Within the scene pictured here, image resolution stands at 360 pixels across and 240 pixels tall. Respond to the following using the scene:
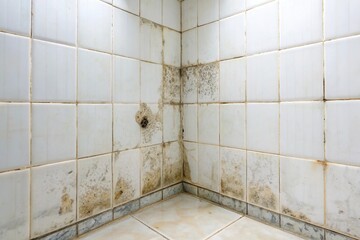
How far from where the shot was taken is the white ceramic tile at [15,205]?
69cm

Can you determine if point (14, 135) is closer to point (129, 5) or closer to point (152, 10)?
point (129, 5)

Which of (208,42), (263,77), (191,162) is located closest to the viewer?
(263,77)

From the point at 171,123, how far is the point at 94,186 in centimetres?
55

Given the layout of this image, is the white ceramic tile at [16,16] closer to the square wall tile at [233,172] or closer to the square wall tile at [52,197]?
the square wall tile at [52,197]

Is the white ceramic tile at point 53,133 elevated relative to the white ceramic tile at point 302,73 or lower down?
lower down

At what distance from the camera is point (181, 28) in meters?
1.31

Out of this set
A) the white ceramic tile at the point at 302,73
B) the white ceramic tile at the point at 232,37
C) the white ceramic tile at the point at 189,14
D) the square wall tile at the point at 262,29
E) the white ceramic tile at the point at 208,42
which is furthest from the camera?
the white ceramic tile at the point at 189,14

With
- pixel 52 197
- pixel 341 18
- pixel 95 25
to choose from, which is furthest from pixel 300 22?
pixel 52 197

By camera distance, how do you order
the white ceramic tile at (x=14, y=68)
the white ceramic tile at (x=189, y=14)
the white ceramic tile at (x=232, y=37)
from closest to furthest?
1. the white ceramic tile at (x=14, y=68)
2. the white ceramic tile at (x=232, y=37)
3. the white ceramic tile at (x=189, y=14)

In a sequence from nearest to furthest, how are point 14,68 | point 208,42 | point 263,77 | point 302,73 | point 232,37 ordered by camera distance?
point 14,68
point 302,73
point 263,77
point 232,37
point 208,42

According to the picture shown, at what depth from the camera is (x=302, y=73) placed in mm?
851

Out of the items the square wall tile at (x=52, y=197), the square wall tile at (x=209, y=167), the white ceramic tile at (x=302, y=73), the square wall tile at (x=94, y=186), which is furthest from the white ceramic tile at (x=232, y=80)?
the square wall tile at (x=52, y=197)

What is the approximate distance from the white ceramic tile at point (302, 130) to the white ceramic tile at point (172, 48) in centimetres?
67

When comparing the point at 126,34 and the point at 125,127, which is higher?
the point at 126,34
